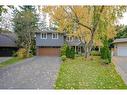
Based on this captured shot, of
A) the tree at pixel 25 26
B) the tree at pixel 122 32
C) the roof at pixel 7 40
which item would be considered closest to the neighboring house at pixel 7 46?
the roof at pixel 7 40

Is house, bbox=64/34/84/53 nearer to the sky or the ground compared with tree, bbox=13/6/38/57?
nearer to the ground

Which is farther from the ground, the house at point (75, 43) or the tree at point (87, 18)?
the tree at point (87, 18)

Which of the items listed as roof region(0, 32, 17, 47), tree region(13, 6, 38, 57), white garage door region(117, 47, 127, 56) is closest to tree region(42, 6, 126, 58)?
tree region(13, 6, 38, 57)

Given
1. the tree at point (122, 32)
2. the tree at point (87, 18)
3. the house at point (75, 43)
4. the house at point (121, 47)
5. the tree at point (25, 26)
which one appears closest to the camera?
the tree at point (87, 18)

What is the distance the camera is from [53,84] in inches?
569

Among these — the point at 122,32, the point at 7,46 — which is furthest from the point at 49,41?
the point at 122,32

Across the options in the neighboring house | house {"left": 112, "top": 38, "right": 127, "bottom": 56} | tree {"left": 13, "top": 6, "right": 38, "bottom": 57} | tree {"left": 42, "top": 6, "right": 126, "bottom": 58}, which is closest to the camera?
tree {"left": 42, "top": 6, "right": 126, "bottom": 58}

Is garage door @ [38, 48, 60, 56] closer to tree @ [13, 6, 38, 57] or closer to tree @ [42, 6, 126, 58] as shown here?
tree @ [13, 6, 38, 57]

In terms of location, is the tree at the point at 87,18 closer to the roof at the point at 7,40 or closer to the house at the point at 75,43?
the house at the point at 75,43

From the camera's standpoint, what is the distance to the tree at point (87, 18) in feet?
85.8

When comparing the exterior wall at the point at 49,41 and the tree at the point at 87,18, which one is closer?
the tree at the point at 87,18

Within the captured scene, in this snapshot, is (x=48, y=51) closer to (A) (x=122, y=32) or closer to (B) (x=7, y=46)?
(B) (x=7, y=46)

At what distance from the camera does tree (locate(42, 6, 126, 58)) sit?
26.2 metres
